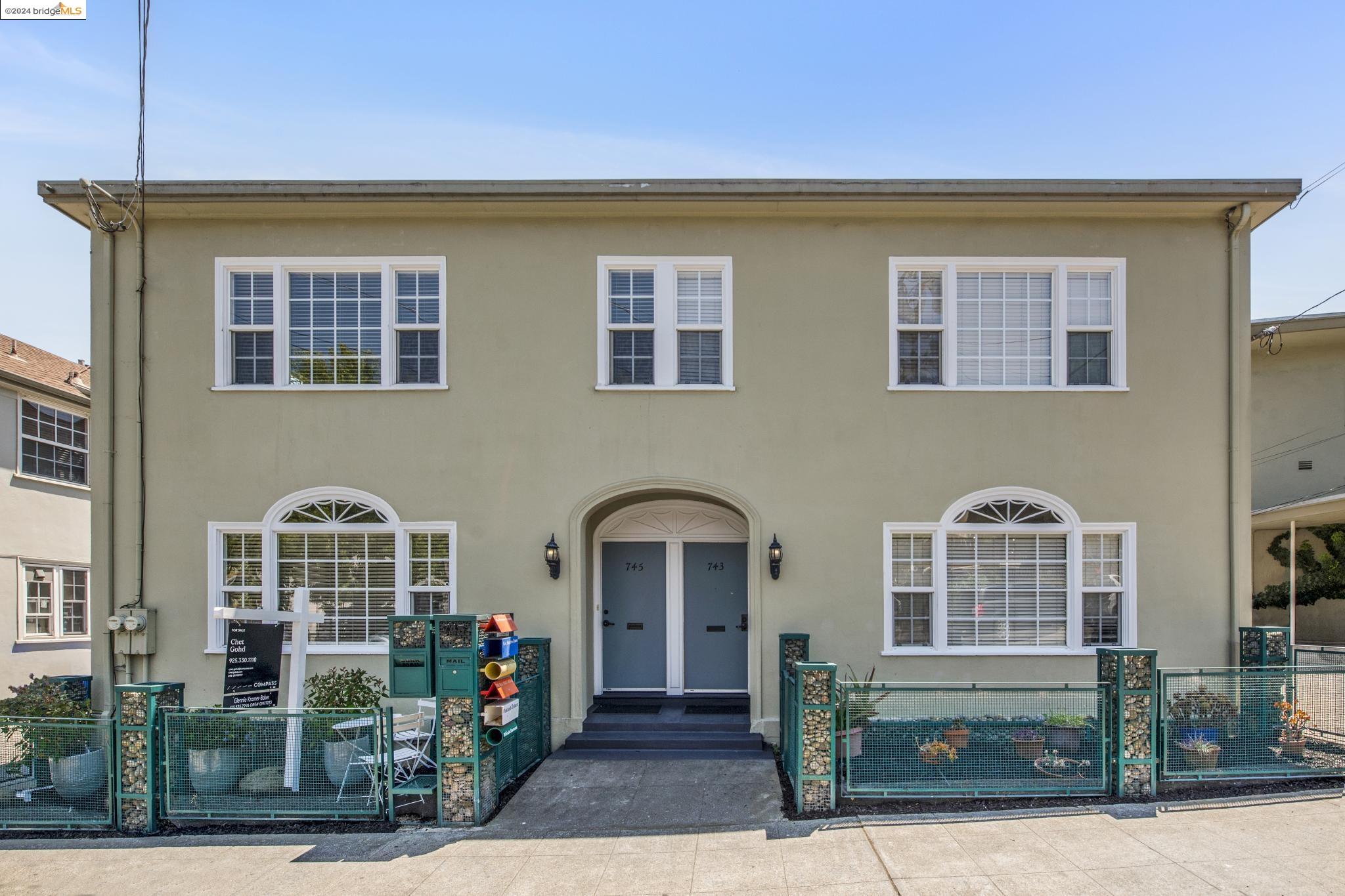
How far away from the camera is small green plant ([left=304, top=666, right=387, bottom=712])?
345 inches

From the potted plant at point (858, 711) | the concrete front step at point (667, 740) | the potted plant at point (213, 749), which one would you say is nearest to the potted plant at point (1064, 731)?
the potted plant at point (858, 711)

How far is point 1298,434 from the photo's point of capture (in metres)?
15.5

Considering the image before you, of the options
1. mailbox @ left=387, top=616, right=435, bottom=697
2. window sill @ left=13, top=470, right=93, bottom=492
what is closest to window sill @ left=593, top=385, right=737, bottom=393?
mailbox @ left=387, top=616, right=435, bottom=697

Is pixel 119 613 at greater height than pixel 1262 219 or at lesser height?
lesser

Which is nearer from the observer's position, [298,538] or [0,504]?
[298,538]

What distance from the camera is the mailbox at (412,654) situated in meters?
7.28

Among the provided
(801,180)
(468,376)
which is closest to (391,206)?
(468,376)

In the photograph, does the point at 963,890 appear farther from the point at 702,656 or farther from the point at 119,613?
the point at 119,613

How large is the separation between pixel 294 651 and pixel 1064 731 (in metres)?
7.44

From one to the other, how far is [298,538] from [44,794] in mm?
3382

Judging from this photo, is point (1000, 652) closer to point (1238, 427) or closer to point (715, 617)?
point (715, 617)

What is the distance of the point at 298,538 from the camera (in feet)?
32.1

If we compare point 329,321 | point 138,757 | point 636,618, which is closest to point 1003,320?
point 636,618

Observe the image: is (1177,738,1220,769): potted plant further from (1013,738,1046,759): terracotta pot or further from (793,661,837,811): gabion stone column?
(793,661,837,811): gabion stone column
